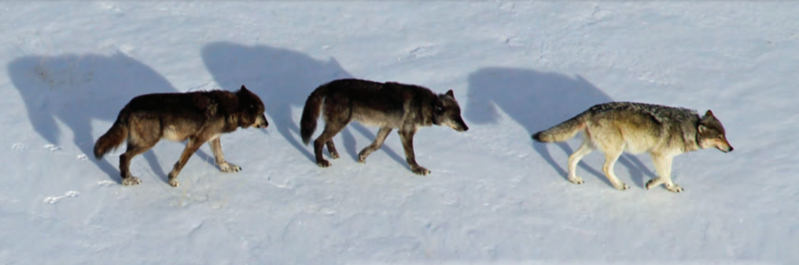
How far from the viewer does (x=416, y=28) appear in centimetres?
1647

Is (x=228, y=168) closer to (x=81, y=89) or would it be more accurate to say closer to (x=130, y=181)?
(x=130, y=181)

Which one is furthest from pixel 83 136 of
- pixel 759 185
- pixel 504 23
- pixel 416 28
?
pixel 759 185

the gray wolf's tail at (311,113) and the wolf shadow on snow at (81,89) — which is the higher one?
the gray wolf's tail at (311,113)

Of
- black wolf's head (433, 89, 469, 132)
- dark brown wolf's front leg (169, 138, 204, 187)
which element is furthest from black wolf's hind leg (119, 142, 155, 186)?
black wolf's head (433, 89, 469, 132)

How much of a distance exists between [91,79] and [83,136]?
190 cm

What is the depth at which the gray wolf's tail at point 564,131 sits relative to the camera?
39.4 ft

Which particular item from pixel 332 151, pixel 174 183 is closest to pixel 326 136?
pixel 332 151

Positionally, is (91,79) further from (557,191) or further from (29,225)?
(557,191)

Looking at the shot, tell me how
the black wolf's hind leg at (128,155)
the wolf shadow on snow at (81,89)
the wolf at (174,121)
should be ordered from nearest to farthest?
the wolf at (174,121)
the black wolf's hind leg at (128,155)
the wolf shadow on snow at (81,89)

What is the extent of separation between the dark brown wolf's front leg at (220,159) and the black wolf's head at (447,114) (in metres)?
2.61

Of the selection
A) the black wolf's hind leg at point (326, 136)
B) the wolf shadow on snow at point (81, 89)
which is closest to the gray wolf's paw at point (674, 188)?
the black wolf's hind leg at point (326, 136)

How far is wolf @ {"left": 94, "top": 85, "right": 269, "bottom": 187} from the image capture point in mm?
11211

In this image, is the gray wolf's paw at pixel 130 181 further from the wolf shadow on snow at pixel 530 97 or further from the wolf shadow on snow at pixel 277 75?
the wolf shadow on snow at pixel 530 97

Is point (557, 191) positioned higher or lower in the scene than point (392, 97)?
lower
